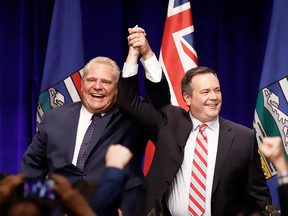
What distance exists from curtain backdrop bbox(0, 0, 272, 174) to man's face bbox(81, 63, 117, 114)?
3.45ft

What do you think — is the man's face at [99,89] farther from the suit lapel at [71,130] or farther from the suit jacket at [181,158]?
the suit jacket at [181,158]

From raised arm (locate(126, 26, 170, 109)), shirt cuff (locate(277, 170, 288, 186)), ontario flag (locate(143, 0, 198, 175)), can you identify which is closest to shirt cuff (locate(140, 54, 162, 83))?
raised arm (locate(126, 26, 170, 109))

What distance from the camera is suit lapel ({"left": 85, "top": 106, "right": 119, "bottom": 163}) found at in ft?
5.95

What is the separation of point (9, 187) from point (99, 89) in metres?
1.09

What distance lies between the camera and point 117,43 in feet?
9.88

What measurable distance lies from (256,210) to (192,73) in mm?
1018

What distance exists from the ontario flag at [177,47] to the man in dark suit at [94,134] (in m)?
0.78

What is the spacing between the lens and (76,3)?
2740mm

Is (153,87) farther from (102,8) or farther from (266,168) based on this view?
(102,8)

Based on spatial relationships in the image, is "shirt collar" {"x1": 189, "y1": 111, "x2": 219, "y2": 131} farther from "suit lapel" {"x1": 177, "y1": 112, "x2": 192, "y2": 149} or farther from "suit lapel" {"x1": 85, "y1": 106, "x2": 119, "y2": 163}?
"suit lapel" {"x1": 85, "y1": 106, "x2": 119, "y2": 163}

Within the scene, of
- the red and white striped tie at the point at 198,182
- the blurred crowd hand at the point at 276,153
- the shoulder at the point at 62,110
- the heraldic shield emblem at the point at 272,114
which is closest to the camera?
the blurred crowd hand at the point at 276,153

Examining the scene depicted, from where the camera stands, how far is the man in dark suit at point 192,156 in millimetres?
1603

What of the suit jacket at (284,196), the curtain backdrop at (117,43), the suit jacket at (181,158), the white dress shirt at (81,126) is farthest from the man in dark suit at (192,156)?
the curtain backdrop at (117,43)

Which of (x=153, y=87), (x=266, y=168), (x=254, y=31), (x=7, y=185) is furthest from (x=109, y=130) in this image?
(x=254, y=31)
